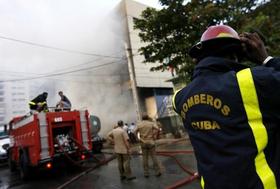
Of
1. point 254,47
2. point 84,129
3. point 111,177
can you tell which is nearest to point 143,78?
point 84,129

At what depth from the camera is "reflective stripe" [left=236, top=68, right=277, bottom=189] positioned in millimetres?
1224

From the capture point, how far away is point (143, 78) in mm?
20703

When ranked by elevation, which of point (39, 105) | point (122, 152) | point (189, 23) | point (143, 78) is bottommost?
point (122, 152)

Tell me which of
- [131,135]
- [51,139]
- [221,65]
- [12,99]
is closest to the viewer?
[221,65]

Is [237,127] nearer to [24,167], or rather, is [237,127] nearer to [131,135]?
[24,167]

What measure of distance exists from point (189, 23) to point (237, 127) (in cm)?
622

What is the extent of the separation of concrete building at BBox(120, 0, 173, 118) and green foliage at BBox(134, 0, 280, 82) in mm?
10519

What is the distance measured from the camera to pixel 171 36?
26.7 feet

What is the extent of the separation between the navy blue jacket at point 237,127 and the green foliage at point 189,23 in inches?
203

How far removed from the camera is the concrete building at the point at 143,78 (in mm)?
20203

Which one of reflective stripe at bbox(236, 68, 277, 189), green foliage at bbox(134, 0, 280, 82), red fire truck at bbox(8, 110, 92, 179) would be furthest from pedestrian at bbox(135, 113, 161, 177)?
reflective stripe at bbox(236, 68, 277, 189)

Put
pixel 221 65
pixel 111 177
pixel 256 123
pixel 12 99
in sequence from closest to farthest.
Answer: pixel 256 123, pixel 221 65, pixel 111 177, pixel 12 99

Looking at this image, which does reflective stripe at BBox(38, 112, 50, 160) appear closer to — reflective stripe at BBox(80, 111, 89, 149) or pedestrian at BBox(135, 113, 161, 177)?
reflective stripe at BBox(80, 111, 89, 149)

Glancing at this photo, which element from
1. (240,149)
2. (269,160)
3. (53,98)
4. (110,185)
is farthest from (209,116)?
(53,98)
